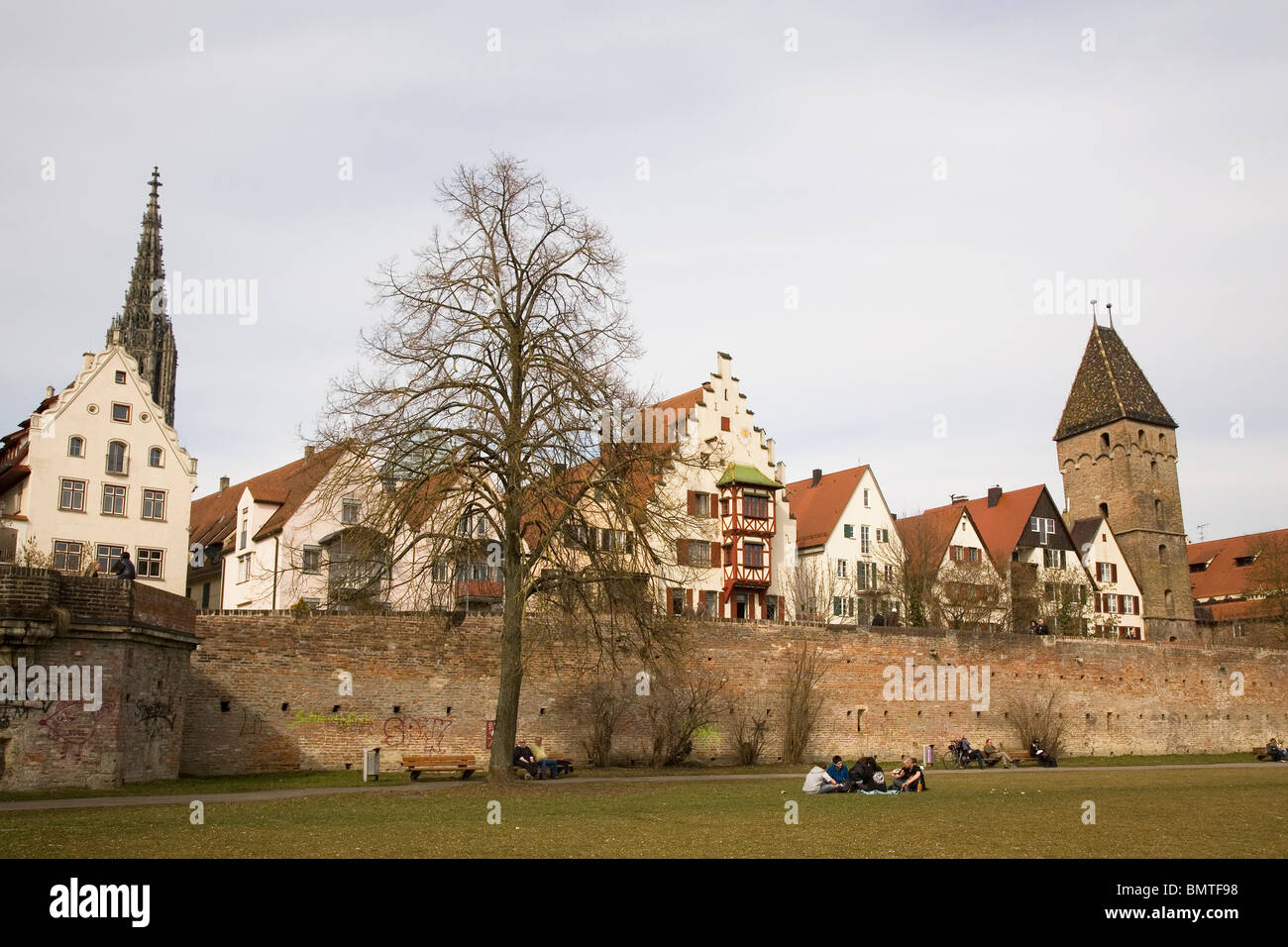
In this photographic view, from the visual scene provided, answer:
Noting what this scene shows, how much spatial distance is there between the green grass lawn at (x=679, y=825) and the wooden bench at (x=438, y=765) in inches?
152

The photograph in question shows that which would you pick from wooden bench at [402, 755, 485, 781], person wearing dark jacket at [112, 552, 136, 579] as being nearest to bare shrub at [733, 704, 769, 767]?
wooden bench at [402, 755, 485, 781]

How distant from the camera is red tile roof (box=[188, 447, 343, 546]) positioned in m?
46.9

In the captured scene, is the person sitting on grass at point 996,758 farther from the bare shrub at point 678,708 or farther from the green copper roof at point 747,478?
the green copper roof at point 747,478

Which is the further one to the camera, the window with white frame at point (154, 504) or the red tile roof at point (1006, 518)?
the red tile roof at point (1006, 518)

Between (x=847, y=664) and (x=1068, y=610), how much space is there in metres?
22.6

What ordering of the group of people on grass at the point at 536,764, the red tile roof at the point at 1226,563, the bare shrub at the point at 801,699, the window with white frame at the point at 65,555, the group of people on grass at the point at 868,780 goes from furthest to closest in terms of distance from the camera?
the red tile roof at the point at 1226,563
the window with white frame at the point at 65,555
the bare shrub at the point at 801,699
the group of people on grass at the point at 536,764
the group of people on grass at the point at 868,780

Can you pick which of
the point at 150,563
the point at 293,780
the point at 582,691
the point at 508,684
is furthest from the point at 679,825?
the point at 150,563

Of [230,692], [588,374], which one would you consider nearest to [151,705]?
[230,692]

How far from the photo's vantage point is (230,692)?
97.0 ft

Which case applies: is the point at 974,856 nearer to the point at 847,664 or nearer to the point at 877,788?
the point at 877,788

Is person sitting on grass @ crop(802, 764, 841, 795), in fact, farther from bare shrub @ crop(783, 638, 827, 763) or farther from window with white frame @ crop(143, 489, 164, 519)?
window with white frame @ crop(143, 489, 164, 519)

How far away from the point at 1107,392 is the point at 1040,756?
46659mm

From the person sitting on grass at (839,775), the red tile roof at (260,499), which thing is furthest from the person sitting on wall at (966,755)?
the red tile roof at (260,499)

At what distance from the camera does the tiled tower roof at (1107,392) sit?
78.8m
